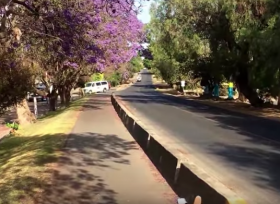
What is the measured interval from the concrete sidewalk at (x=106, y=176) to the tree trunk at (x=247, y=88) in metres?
19.1

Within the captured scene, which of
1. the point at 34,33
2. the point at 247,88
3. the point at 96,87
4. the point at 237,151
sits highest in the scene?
the point at 34,33

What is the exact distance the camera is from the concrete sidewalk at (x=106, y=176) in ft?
24.9

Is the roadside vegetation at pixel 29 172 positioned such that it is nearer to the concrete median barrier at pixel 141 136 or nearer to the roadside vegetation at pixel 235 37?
the concrete median barrier at pixel 141 136

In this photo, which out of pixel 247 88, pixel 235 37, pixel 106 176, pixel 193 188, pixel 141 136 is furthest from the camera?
pixel 247 88

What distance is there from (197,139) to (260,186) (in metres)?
6.65

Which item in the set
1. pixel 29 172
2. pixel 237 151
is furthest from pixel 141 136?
pixel 29 172

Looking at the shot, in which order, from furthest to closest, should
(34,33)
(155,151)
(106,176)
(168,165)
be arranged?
(34,33)
(155,151)
(106,176)
(168,165)

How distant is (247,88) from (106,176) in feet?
82.7

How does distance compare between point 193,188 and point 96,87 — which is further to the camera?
point 96,87

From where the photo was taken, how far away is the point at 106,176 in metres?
9.23

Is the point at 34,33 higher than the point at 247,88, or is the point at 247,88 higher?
the point at 34,33

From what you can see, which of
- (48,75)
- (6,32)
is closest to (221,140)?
(6,32)

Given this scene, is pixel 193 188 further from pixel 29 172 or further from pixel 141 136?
pixel 141 136

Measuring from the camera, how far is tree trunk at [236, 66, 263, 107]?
32000 millimetres
